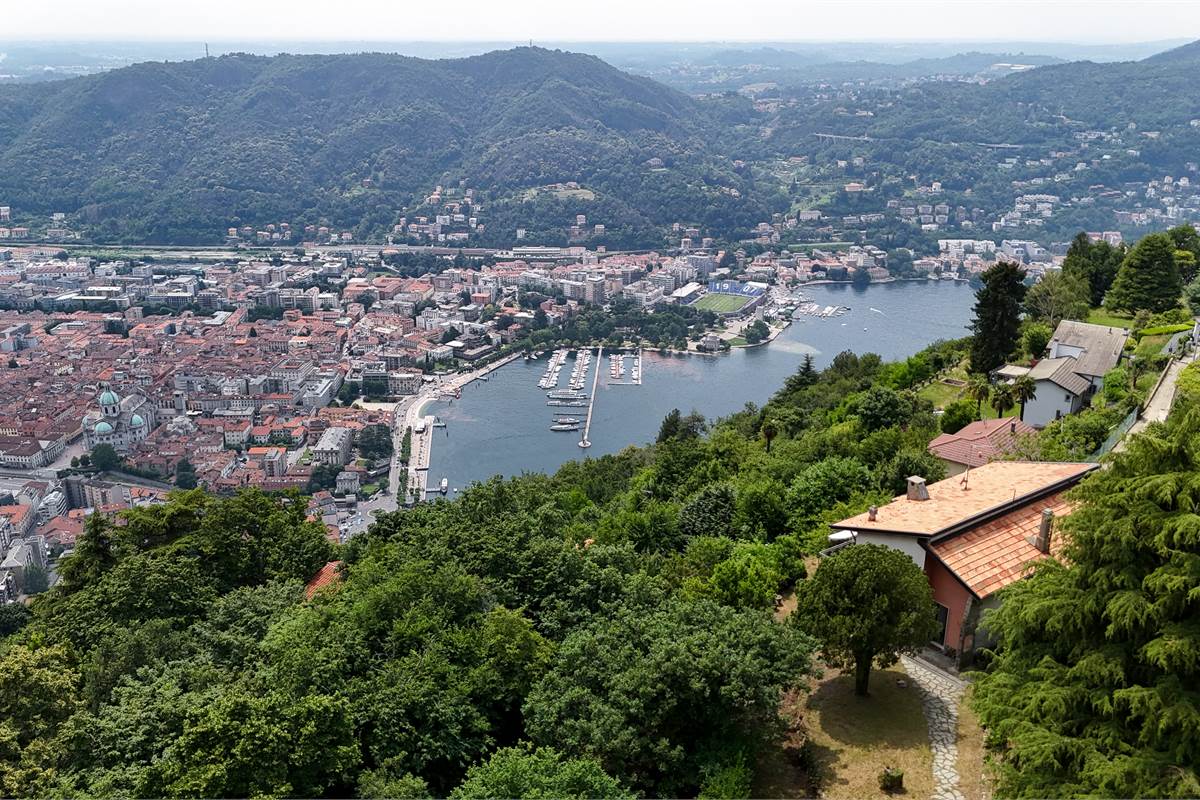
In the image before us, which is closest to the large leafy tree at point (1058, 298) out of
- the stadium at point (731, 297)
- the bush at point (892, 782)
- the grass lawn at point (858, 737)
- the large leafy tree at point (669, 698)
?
the grass lawn at point (858, 737)

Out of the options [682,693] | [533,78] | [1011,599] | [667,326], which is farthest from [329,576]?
[533,78]

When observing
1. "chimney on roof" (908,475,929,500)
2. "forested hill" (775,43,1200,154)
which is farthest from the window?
"forested hill" (775,43,1200,154)

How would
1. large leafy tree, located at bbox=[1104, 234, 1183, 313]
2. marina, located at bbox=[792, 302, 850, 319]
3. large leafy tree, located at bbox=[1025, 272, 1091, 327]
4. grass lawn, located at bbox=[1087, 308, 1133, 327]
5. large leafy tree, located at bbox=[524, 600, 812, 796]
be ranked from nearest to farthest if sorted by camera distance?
large leafy tree, located at bbox=[524, 600, 812, 796] → grass lawn, located at bbox=[1087, 308, 1133, 327] → large leafy tree, located at bbox=[1104, 234, 1183, 313] → large leafy tree, located at bbox=[1025, 272, 1091, 327] → marina, located at bbox=[792, 302, 850, 319]

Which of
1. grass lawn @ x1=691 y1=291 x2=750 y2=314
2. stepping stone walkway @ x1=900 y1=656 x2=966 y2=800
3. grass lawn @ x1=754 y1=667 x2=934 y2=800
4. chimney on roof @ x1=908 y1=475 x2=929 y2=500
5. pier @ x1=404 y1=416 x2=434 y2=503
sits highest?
chimney on roof @ x1=908 y1=475 x2=929 y2=500

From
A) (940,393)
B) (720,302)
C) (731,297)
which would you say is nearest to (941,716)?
(940,393)

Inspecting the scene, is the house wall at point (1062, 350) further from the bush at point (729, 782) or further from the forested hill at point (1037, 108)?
the forested hill at point (1037, 108)

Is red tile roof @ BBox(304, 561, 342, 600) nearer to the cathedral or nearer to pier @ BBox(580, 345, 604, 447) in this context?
pier @ BBox(580, 345, 604, 447)
